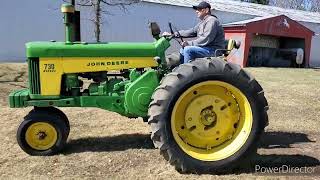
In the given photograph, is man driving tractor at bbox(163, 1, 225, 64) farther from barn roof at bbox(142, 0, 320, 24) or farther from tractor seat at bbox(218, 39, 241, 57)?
barn roof at bbox(142, 0, 320, 24)

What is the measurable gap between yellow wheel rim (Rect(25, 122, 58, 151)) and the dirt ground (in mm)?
173

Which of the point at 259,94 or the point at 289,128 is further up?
the point at 259,94

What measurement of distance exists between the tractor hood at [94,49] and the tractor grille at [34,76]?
9 cm

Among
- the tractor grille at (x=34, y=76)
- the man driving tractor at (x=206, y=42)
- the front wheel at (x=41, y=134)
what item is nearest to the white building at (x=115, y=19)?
the tractor grille at (x=34, y=76)

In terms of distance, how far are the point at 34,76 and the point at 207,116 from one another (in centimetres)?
215

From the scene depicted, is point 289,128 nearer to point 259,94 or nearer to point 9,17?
point 259,94

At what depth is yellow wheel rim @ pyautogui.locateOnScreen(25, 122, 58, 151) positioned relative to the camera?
18.8 feet

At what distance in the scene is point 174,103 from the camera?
513 cm

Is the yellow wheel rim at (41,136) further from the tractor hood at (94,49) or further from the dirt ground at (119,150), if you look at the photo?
the tractor hood at (94,49)

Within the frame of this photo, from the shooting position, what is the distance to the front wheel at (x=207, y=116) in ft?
16.8

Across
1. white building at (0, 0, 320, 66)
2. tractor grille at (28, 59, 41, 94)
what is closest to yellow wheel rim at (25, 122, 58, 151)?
tractor grille at (28, 59, 41, 94)

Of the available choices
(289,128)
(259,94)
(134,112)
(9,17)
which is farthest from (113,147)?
(9,17)

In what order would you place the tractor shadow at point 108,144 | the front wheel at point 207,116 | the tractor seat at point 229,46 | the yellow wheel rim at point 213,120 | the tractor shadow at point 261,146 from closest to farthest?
1. the front wheel at point 207,116
2. the yellow wheel rim at point 213,120
3. the tractor shadow at point 261,146
4. the tractor seat at point 229,46
5. the tractor shadow at point 108,144

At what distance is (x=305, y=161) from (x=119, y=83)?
96.9 inches
